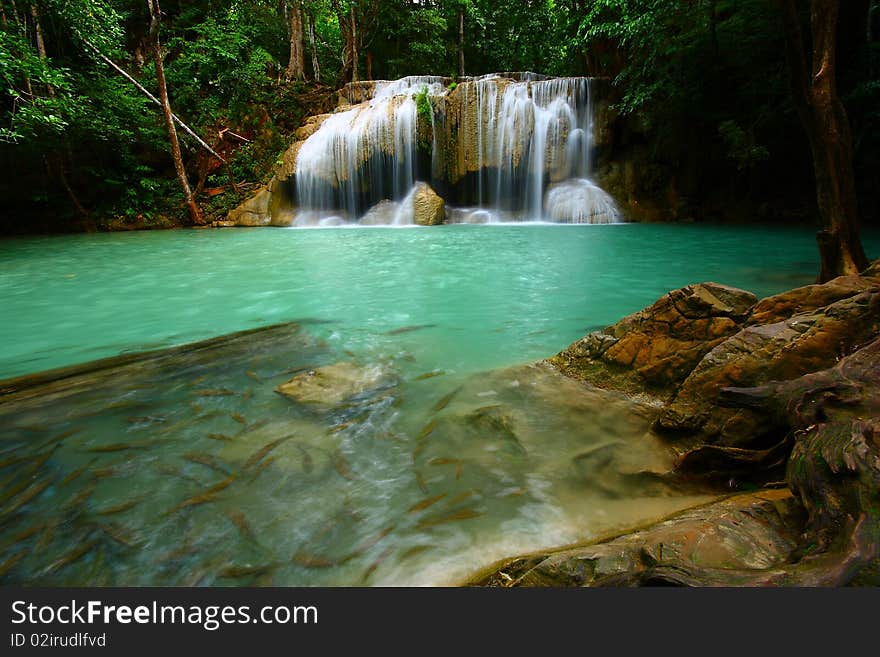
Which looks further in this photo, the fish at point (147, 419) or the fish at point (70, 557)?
the fish at point (147, 419)

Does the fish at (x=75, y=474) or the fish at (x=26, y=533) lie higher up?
the fish at (x=75, y=474)

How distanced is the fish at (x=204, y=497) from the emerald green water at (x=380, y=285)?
1768mm

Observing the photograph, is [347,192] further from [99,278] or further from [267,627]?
[267,627]

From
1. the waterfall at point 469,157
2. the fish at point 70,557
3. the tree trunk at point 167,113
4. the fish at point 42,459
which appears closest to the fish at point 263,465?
the fish at point 70,557

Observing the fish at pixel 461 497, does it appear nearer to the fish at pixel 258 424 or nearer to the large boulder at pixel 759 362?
the large boulder at pixel 759 362

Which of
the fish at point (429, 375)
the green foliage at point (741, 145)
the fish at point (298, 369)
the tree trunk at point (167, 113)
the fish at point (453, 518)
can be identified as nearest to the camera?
the fish at point (453, 518)

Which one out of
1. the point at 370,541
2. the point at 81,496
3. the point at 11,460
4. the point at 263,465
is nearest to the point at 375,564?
A: the point at 370,541

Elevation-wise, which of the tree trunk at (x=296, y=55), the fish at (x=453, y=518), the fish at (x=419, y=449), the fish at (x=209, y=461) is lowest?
the fish at (x=453, y=518)

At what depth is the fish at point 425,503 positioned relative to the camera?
6.28ft

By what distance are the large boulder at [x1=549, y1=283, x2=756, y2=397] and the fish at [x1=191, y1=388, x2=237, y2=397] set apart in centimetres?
230

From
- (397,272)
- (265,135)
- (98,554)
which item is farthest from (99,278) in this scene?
(265,135)

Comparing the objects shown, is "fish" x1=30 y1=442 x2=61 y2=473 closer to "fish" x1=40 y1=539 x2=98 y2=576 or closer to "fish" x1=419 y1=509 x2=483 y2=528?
"fish" x1=40 y1=539 x2=98 y2=576

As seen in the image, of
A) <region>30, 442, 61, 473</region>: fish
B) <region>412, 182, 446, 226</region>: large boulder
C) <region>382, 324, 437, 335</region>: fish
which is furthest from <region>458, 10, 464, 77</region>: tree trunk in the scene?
<region>30, 442, 61, 473</region>: fish

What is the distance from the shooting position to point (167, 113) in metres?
14.3
